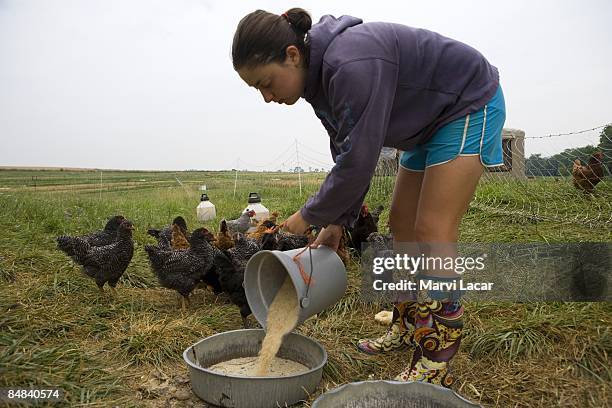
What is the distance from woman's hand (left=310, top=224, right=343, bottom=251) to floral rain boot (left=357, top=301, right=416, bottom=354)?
0.72 meters

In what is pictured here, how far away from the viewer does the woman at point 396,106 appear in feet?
5.98

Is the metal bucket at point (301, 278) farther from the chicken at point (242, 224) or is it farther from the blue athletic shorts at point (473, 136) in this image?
the chicken at point (242, 224)

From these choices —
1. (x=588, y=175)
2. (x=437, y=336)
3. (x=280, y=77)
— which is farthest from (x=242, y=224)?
(x=588, y=175)

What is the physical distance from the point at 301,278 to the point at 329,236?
320 mm

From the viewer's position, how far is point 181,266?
3512mm

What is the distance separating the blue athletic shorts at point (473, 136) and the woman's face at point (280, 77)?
0.67 metres

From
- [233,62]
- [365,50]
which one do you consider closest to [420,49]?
[365,50]

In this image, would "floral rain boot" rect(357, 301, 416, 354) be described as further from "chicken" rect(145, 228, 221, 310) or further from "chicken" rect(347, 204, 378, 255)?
"chicken" rect(347, 204, 378, 255)

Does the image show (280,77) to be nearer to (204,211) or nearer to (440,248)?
(440,248)

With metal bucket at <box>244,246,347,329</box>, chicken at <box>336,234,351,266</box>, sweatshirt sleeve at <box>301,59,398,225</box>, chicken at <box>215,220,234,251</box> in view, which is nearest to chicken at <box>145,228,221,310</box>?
chicken at <box>215,220,234,251</box>

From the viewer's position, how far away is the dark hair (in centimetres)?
184

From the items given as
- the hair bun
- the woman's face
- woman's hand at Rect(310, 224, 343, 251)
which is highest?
the hair bun

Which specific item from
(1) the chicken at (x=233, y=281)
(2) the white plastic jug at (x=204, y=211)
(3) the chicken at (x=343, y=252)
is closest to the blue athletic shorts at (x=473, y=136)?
(1) the chicken at (x=233, y=281)

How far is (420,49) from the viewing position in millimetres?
1975
